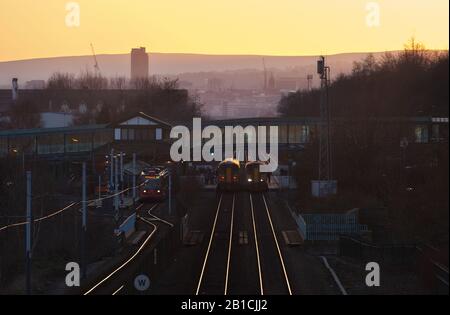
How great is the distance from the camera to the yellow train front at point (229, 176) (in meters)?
37.8

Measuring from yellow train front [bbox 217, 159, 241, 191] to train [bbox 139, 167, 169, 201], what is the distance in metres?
3.79

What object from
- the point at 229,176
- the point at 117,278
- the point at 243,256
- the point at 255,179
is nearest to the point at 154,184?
the point at 229,176

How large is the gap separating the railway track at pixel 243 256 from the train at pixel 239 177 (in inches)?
197

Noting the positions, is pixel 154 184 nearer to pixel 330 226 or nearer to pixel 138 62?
pixel 330 226

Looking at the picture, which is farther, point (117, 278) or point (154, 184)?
point (154, 184)

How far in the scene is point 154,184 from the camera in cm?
3384

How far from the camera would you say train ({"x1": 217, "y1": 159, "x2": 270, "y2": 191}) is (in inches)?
1496

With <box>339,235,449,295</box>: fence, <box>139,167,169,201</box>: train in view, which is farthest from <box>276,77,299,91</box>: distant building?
<box>339,235,449,295</box>: fence

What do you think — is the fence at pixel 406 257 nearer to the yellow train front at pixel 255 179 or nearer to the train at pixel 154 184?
the train at pixel 154 184

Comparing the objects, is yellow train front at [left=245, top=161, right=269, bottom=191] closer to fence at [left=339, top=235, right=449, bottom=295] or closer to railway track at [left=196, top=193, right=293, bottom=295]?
railway track at [left=196, top=193, right=293, bottom=295]

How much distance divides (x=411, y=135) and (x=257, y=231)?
8.01 meters

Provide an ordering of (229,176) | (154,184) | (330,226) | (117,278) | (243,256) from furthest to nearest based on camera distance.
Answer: (229,176) → (154,184) → (330,226) → (243,256) → (117,278)

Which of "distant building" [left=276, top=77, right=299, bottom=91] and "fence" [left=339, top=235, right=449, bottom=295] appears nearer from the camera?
"fence" [left=339, top=235, right=449, bottom=295]

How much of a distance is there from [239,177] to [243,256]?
1838cm
